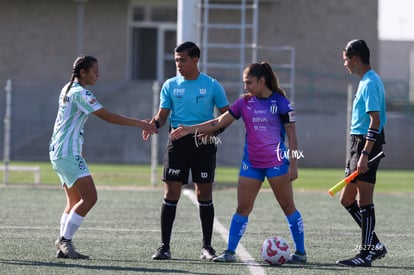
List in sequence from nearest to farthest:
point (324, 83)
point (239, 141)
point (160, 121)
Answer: point (160, 121), point (239, 141), point (324, 83)

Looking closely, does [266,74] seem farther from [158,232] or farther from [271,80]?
[158,232]

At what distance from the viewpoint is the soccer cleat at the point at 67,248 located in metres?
9.46

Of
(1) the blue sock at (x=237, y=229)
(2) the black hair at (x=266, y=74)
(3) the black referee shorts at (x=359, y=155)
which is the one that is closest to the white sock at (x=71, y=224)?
(1) the blue sock at (x=237, y=229)

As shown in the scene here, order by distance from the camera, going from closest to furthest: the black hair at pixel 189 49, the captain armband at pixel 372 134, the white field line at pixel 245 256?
the white field line at pixel 245 256 < the captain armband at pixel 372 134 < the black hair at pixel 189 49

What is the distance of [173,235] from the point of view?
11531mm

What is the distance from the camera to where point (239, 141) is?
24.4 m

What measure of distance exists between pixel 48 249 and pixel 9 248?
41 cm

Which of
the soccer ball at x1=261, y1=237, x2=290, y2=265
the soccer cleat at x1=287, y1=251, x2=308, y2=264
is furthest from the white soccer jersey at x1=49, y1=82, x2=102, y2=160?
the soccer cleat at x1=287, y1=251, x2=308, y2=264

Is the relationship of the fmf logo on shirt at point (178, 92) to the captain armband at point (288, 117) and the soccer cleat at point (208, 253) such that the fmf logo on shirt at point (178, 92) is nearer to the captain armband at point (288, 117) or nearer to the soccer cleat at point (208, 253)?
the captain armband at point (288, 117)

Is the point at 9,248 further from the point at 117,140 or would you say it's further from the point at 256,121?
the point at 117,140

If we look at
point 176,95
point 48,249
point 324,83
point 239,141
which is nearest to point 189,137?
point 176,95

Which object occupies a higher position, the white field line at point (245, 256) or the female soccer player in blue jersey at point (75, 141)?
the female soccer player in blue jersey at point (75, 141)

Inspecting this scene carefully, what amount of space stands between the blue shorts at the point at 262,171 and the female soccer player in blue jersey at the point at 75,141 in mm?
1216

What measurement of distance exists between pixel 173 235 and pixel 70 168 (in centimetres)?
237
